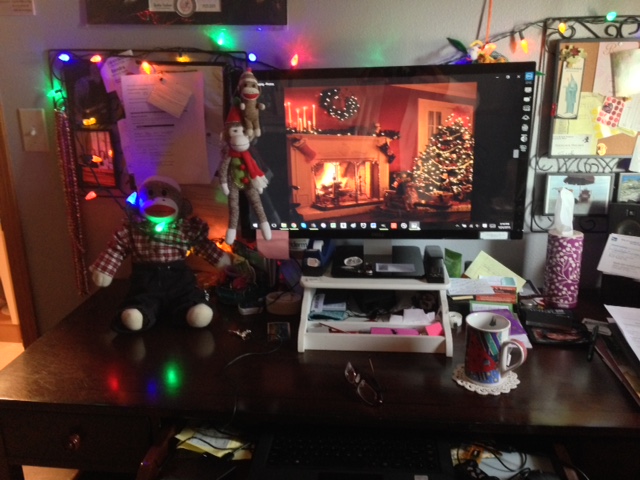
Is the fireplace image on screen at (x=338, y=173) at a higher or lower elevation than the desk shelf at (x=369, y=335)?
higher

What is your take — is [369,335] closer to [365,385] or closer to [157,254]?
[365,385]

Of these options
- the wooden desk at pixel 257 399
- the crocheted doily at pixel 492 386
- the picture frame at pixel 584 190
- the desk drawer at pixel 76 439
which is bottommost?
the desk drawer at pixel 76 439

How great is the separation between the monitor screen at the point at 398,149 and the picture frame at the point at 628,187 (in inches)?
14.5


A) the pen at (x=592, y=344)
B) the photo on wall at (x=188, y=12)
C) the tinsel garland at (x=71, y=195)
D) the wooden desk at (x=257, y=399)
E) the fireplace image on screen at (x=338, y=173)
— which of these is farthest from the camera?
the tinsel garland at (x=71, y=195)

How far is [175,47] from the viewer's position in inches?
56.5

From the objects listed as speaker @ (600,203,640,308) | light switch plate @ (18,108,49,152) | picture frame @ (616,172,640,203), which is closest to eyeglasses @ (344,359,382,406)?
speaker @ (600,203,640,308)

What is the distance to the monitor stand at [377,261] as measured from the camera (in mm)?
1249

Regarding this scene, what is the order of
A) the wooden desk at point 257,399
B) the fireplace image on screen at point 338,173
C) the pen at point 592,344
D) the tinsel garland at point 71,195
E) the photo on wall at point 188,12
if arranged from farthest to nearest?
the tinsel garland at point 71,195
the photo on wall at point 188,12
the fireplace image on screen at point 338,173
the pen at point 592,344
the wooden desk at point 257,399

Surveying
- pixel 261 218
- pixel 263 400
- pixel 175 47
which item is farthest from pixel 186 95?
pixel 263 400

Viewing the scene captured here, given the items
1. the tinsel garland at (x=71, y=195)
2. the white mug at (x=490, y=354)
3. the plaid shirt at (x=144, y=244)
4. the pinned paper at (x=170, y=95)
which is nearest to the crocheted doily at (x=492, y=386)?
the white mug at (x=490, y=354)

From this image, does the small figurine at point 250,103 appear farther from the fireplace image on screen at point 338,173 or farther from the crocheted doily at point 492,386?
the crocheted doily at point 492,386

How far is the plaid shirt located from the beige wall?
249mm

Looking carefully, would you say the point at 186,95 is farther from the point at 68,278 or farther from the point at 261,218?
the point at 68,278

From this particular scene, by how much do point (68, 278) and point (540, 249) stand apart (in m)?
1.39
